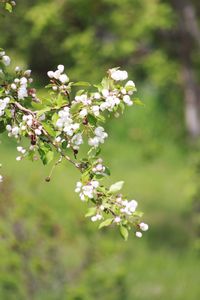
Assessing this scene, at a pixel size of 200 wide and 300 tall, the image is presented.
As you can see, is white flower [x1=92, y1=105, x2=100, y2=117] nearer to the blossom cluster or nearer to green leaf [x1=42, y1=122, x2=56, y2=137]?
the blossom cluster

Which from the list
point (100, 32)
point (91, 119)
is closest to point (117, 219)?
point (91, 119)

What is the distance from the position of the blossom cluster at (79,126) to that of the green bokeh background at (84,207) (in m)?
2.23

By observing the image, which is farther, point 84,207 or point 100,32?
point 100,32

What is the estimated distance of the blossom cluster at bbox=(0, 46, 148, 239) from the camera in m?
4.51

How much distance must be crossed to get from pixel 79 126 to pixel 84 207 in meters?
6.77

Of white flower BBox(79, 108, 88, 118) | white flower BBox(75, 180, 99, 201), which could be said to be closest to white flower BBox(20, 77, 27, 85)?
white flower BBox(79, 108, 88, 118)

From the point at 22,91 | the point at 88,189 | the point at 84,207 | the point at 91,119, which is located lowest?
the point at 88,189

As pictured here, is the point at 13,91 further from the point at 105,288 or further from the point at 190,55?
the point at 190,55

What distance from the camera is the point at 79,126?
→ 14.9 feet

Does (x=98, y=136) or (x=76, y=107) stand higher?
(x=76, y=107)

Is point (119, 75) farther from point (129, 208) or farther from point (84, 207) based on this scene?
point (84, 207)

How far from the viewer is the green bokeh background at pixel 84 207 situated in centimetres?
1016

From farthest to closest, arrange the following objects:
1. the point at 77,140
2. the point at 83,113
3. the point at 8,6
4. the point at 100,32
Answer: the point at 100,32 < the point at 8,6 < the point at 77,140 < the point at 83,113

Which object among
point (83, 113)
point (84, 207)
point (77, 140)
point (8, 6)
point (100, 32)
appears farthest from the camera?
point (100, 32)
